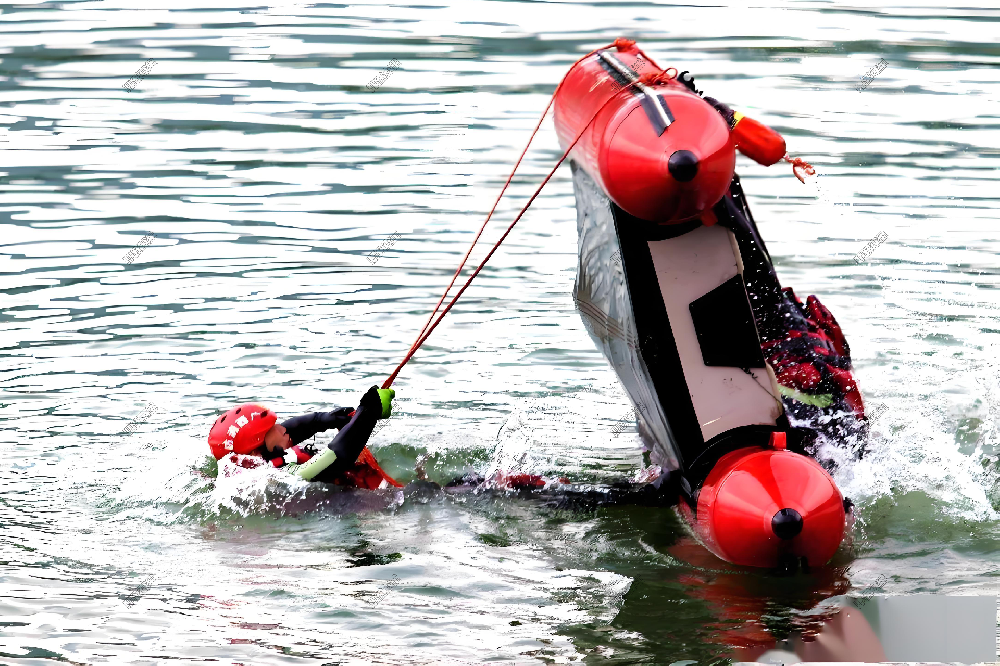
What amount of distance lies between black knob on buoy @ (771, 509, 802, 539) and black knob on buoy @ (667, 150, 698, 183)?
174cm

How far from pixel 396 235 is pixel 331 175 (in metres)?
2.12

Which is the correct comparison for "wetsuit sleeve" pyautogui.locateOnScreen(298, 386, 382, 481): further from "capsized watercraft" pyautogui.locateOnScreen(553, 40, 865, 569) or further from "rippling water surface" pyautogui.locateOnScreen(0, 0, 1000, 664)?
"capsized watercraft" pyautogui.locateOnScreen(553, 40, 865, 569)

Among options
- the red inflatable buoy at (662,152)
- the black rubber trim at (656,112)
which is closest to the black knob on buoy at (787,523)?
the red inflatable buoy at (662,152)

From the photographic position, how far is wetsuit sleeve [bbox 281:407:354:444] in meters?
8.67

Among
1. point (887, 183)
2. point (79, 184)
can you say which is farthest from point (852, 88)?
point (79, 184)

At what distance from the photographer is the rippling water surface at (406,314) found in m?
7.13

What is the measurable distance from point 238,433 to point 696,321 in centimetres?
293

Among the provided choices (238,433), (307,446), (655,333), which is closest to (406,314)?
(307,446)

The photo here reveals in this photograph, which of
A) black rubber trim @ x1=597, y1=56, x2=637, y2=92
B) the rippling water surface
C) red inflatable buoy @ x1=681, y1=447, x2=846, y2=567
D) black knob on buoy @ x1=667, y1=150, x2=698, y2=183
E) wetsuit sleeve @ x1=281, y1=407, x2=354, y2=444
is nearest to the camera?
black knob on buoy @ x1=667, y1=150, x2=698, y2=183

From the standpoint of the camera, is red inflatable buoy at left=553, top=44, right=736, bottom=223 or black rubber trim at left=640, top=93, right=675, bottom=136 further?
black rubber trim at left=640, top=93, right=675, bottom=136

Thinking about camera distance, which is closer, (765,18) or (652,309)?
(652,309)

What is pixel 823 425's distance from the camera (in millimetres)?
8211

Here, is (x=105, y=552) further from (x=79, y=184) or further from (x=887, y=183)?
(x=887, y=183)

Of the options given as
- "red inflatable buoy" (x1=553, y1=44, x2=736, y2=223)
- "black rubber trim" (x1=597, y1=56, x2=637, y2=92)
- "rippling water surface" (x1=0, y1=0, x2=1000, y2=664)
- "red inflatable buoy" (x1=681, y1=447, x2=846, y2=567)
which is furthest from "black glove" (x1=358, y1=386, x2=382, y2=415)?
"black rubber trim" (x1=597, y1=56, x2=637, y2=92)
